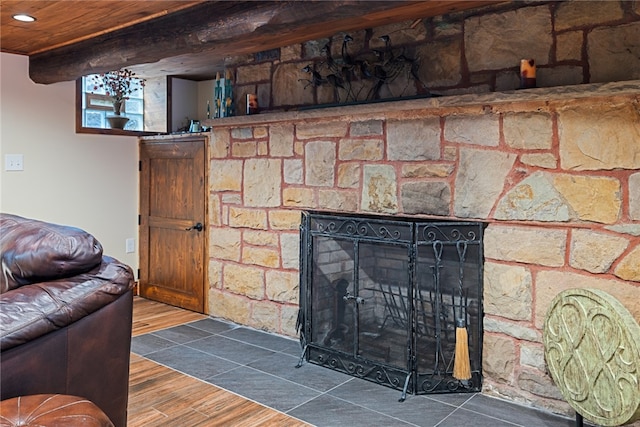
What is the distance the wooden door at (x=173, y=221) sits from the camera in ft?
14.3

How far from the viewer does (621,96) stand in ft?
7.55

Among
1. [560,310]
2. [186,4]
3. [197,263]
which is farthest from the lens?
[197,263]

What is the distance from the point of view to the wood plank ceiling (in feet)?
8.54

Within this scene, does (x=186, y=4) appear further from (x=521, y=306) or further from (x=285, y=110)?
(x=521, y=306)

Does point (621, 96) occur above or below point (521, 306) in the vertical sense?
above

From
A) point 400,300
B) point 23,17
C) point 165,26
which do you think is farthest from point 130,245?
point 400,300

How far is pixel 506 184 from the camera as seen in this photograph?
2680 mm

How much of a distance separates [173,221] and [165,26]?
190 centimetres

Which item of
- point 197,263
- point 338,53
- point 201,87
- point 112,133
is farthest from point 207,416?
point 201,87

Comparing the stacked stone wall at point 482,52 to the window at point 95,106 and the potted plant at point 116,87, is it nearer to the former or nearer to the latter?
the potted plant at point 116,87

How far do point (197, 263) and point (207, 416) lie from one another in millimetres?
2010

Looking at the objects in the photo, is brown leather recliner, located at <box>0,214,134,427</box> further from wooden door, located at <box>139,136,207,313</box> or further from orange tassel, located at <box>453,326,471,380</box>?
wooden door, located at <box>139,136,207,313</box>

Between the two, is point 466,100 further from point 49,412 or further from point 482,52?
point 49,412

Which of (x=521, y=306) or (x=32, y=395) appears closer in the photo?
(x=32, y=395)
